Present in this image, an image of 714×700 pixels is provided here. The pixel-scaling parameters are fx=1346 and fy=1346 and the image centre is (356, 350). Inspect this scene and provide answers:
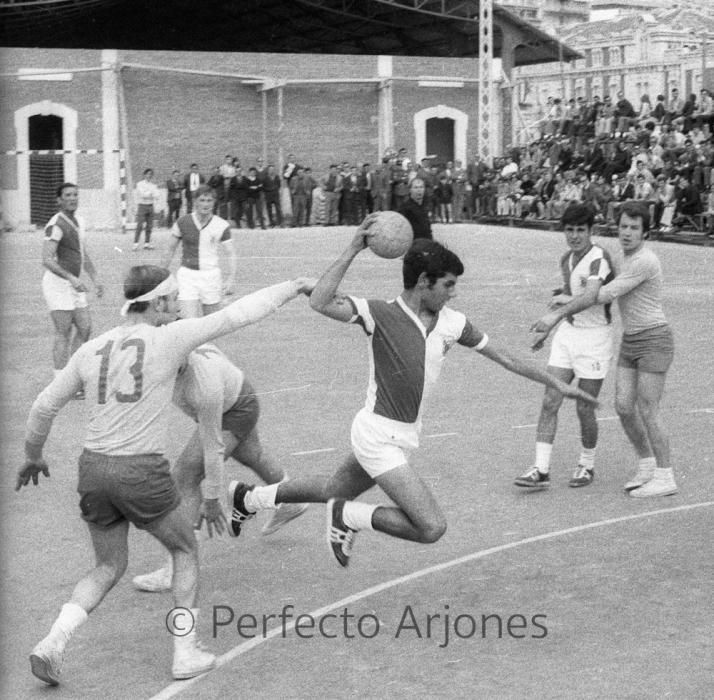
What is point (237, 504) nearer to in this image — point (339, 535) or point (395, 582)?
point (339, 535)

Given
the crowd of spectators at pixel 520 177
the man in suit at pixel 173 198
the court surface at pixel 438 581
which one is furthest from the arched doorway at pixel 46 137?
the court surface at pixel 438 581

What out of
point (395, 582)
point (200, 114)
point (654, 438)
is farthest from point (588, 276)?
point (200, 114)

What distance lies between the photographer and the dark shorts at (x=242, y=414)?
709cm

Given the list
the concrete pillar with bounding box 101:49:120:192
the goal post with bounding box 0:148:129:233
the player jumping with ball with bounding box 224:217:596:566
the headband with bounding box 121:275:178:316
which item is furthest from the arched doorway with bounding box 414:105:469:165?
the headband with bounding box 121:275:178:316

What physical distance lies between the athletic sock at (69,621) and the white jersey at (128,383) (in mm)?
647

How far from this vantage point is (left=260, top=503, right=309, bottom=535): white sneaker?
24.6 feet

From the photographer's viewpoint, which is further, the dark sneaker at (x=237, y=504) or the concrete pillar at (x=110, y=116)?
the concrete pillar at (x=110, y=116)

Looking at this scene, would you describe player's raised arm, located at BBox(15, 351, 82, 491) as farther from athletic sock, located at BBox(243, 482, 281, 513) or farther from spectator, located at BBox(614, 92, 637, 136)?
spectator, located at BBox(614, 92, 637, 136)

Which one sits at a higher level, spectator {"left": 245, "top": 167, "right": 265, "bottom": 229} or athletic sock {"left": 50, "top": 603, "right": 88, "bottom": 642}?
spectator {"left": 245, "top": 167, "right": 265, "bottom": 229}

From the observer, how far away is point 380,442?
20.9 feet

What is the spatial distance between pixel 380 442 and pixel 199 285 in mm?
6528

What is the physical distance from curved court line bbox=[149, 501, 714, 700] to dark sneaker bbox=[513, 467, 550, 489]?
2.62 ft

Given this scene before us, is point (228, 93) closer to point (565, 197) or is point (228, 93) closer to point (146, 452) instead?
point (565, 197)

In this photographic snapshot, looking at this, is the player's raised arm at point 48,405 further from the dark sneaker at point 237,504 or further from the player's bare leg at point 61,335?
the player's bare leg at point 61,335
